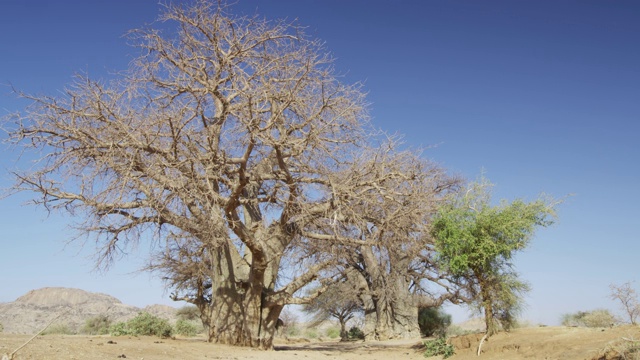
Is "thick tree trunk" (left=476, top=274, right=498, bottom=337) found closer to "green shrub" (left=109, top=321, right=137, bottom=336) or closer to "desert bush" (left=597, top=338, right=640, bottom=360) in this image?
"desert bush" (left=597, top=338, right=640, bottom=360)

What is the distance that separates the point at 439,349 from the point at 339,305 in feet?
62.5

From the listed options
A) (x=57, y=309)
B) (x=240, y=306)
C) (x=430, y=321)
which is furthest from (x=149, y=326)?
(x=57, y=309)

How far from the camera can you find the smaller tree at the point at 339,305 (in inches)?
991

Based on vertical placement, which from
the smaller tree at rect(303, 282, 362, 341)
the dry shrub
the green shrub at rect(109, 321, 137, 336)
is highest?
the smaller tree at rect(303, 282, 362, 341)

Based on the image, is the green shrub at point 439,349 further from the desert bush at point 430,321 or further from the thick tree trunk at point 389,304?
the desert bush at point 430,321

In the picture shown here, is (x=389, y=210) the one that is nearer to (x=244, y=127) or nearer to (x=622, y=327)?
(x=244, y=127)

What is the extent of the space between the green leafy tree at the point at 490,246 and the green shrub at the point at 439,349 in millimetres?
1100

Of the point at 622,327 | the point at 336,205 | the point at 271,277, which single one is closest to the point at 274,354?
the point at 271,277

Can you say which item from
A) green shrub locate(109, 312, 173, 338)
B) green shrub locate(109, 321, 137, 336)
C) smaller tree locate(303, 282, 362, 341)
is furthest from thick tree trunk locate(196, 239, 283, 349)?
smaller tree locate(303, 282, 362, 341)

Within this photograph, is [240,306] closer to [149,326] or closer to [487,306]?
[149,326]

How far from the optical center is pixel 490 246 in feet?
47.0

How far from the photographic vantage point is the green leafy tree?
14195 millimetres

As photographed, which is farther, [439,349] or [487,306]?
[439,349]

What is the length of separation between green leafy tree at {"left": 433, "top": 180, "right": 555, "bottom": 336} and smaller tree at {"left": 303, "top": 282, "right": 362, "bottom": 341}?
785 centimetres
